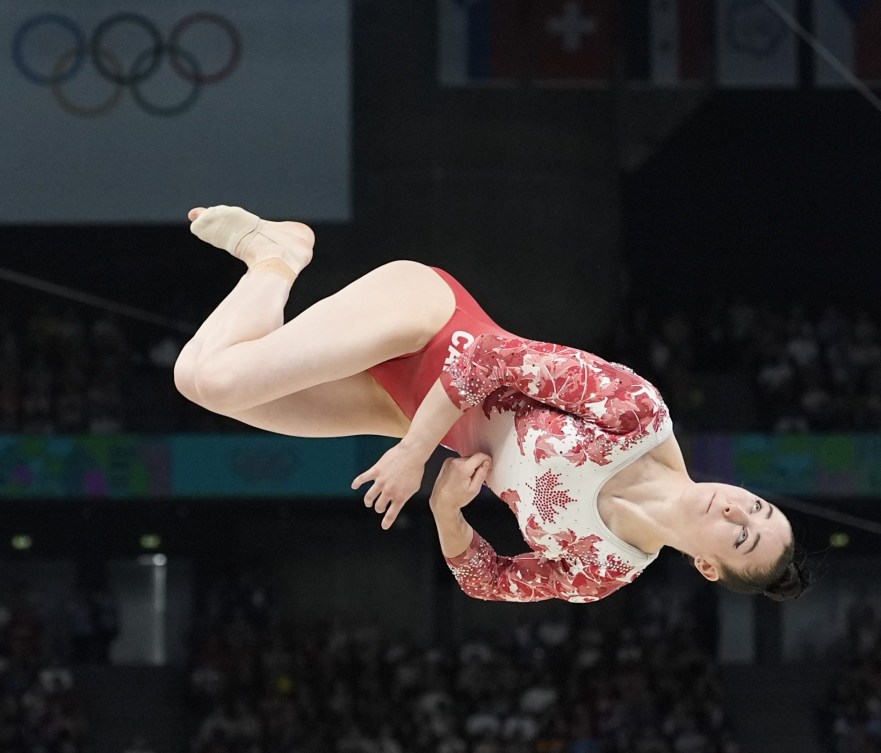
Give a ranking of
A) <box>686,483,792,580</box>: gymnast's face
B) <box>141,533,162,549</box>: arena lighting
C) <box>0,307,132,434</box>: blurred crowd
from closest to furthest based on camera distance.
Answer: <box>686,483,792,580</box>: gymnast's face < <box>0,307,132,434</box>: blurred crowd < <box>141,533,162,549</box>: arena lighting

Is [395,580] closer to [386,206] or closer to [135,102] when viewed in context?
[386,206]

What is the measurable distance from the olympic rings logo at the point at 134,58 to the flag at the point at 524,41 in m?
1.65

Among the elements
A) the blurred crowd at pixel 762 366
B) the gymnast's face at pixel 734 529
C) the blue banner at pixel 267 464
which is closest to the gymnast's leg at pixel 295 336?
the gymnast's face at pixel 734 529

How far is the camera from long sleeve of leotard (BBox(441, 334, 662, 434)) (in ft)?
9.29

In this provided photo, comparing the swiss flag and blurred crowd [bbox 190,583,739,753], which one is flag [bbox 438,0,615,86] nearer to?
the swiss flag

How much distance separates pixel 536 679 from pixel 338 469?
1915mm

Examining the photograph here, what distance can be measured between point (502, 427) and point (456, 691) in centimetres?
640

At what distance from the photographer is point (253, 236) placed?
3.29m

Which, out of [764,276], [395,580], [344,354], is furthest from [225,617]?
[344,354]

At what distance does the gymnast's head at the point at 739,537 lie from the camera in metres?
2.76

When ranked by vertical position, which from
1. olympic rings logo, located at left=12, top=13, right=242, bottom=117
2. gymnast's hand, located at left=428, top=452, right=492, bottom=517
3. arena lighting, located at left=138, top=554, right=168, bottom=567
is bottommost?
arena lighting, located at left=138, top=554, right=168, bottom=567

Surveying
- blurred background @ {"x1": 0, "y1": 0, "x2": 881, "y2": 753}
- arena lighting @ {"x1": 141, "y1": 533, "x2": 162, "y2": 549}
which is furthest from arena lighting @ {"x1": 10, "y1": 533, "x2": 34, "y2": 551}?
arena lighting @ {"x1": 141, "y1": 533, "x2": 162, "y2": 549}

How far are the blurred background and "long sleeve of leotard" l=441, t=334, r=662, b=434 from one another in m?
6.07

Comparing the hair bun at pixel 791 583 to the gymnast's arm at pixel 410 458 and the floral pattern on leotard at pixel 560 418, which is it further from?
the gymnast's arm at pixel 410 458
